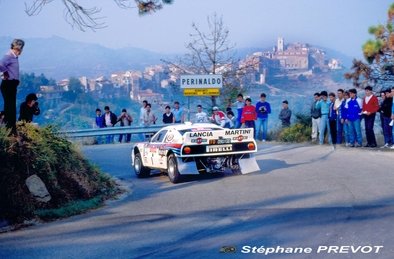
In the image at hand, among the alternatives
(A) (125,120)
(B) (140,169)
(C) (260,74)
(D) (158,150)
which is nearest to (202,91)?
(A) (125,120)

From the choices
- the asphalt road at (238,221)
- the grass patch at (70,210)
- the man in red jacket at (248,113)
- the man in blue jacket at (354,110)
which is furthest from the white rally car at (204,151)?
the man in red jacket at (248,113)

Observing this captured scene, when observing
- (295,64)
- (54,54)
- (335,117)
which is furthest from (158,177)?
(54,54)

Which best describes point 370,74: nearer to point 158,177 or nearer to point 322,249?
point 158,177

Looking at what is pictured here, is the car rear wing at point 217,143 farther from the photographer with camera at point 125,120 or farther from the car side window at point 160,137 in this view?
the photographer with camera at point 125,120

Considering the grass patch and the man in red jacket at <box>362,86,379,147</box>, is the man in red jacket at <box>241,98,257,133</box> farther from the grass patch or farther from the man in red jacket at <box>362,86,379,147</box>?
the grass patch

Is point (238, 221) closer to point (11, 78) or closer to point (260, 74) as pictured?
point (11, 78)

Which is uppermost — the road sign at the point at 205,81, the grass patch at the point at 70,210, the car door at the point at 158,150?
the road sign at the point at 205,81

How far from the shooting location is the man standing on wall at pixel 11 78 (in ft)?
36.5

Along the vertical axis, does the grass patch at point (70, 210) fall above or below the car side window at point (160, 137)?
below

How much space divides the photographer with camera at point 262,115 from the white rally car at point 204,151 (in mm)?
9203

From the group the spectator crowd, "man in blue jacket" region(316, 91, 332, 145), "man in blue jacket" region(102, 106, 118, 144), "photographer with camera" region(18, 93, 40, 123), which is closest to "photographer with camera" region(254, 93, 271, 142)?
the spectator crowd

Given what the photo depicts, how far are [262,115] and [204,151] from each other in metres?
10.5

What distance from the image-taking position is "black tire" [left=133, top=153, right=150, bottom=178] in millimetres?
16438

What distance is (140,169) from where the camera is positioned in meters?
16.5
